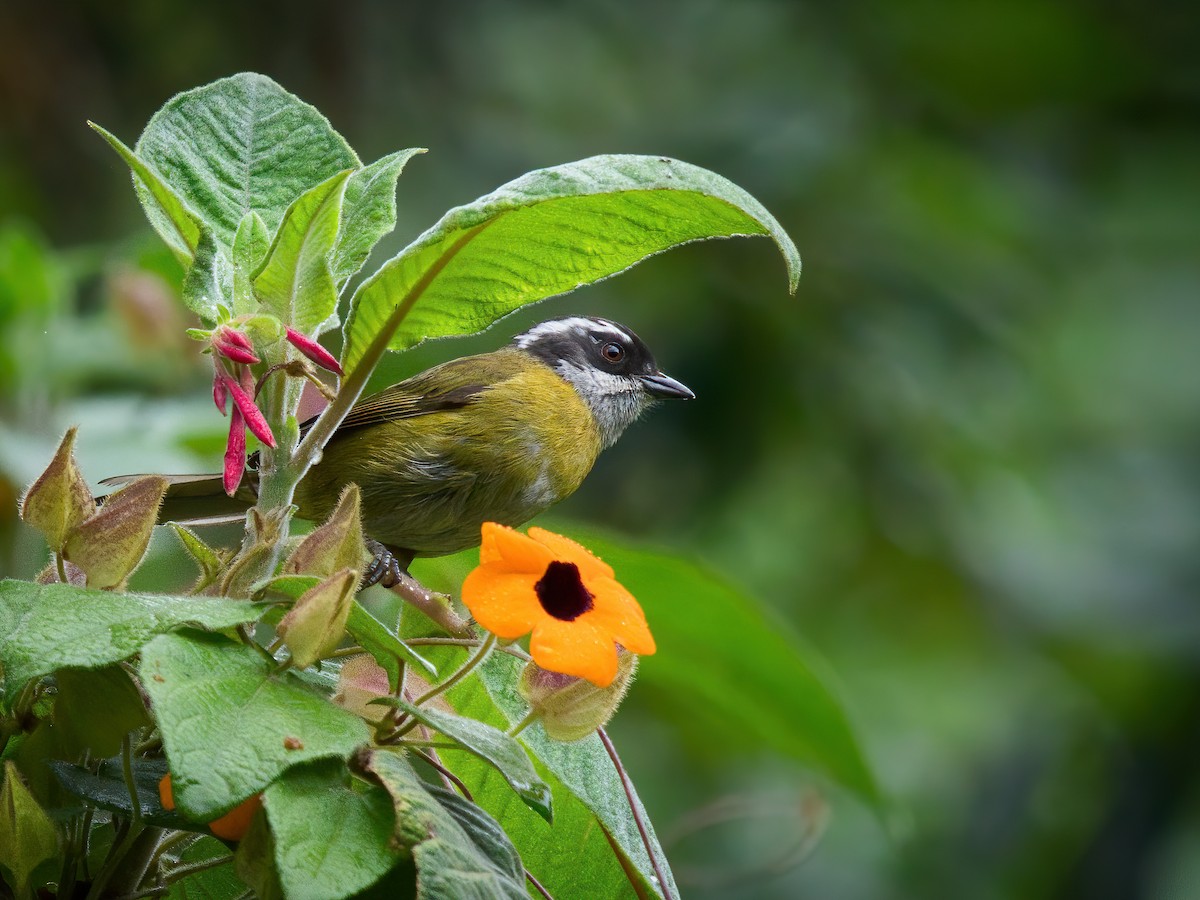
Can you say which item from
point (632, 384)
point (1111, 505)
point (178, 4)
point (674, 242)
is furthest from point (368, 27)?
point (674, 242)

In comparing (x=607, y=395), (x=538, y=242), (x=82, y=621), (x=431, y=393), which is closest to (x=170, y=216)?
(x=538, y=242)

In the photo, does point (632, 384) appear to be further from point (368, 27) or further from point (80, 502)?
point (368, 27)

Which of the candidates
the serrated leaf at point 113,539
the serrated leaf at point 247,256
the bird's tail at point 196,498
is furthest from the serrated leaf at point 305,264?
the bird's tail at point 196,498

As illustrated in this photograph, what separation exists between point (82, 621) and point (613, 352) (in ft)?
10.1

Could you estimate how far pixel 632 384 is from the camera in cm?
418

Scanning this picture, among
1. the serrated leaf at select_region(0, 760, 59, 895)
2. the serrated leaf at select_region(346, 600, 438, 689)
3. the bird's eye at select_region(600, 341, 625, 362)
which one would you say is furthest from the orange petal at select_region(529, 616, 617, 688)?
the bird's eye at select_region(600, 341, 625, 362)

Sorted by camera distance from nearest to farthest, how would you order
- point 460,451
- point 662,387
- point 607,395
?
point 460,451 < point 607,395 < point 662,387

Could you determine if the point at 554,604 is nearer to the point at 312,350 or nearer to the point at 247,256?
the point at 312,350

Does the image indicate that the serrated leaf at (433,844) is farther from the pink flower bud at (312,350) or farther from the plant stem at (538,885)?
the pink flower bud at (312,350)

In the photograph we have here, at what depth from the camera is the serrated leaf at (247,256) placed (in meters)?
1.54

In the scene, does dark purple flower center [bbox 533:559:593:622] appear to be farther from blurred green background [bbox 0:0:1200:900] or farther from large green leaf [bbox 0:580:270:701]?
blurred green background [bbox 0:0:1200:900]

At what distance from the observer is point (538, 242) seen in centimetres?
155

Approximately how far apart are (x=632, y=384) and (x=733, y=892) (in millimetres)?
2689

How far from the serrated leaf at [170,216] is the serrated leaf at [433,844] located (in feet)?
2.18
